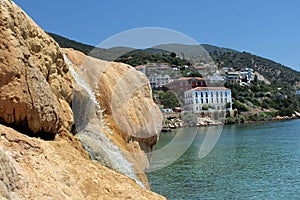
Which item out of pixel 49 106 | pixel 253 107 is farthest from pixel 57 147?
pixel 253 107

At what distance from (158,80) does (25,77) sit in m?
62.0

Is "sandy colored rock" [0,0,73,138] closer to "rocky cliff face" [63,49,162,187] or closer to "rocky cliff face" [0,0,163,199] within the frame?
"rocky cliff face" [0,0,163,199]

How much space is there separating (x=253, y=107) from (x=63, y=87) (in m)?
111

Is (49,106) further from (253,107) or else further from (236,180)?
(253,107)

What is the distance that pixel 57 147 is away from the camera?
8.14 metres

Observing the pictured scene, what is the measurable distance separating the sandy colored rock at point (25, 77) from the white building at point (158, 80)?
190 feet

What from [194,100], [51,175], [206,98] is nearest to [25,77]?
[51,175]

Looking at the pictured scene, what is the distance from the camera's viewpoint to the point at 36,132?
8250 millimetres

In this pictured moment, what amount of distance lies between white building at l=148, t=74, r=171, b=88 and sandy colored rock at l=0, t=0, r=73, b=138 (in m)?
57.8

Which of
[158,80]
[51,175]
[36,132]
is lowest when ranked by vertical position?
[51,175]

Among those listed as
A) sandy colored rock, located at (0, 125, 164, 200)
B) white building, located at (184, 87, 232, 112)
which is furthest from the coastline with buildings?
sandy colored rock, located at (0, 125, 164, 200)

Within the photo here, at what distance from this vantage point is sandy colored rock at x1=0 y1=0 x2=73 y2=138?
7.57 m

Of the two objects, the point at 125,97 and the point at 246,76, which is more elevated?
the point at 246,76

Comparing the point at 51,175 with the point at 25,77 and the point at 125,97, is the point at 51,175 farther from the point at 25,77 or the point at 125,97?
the point at 125,97
